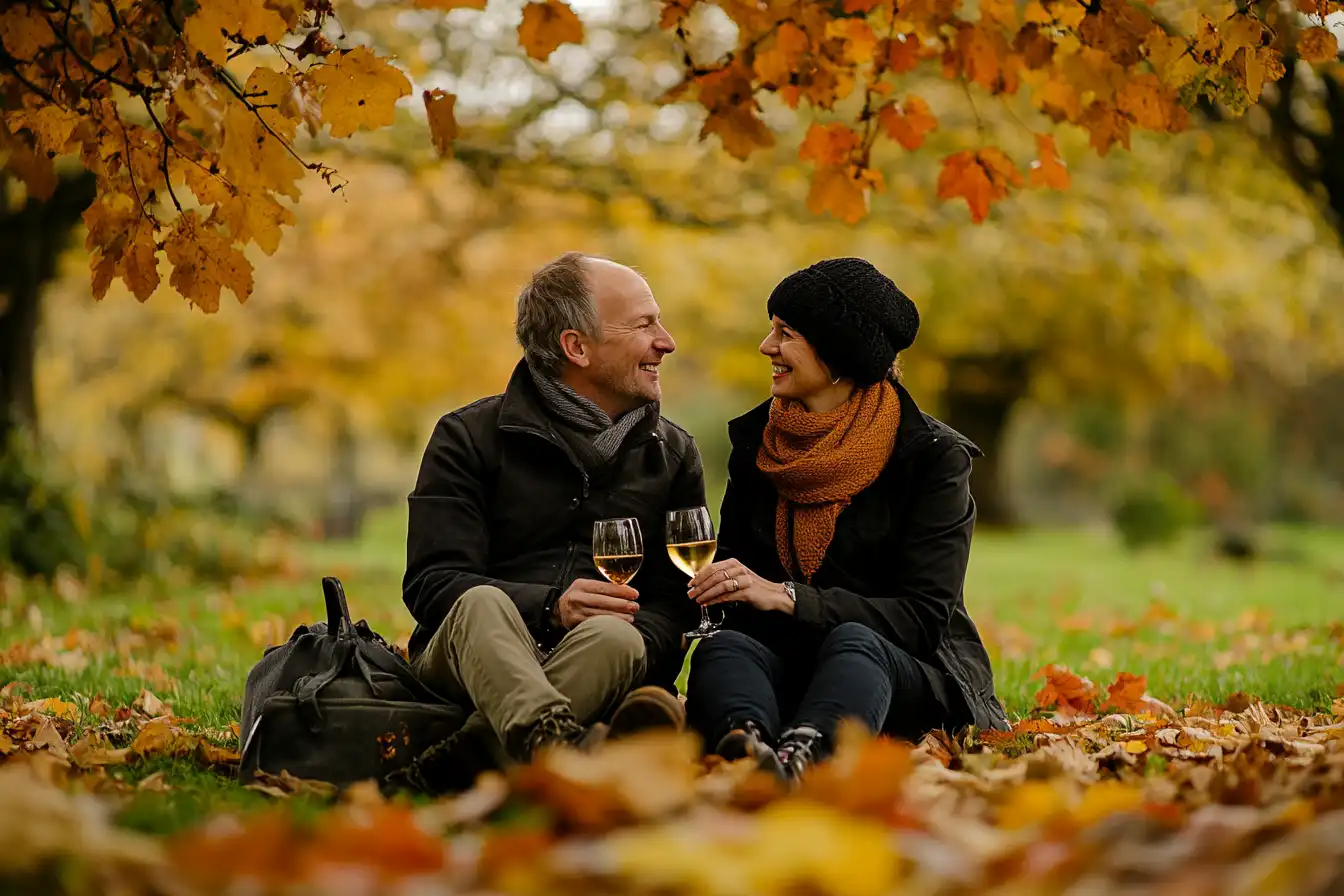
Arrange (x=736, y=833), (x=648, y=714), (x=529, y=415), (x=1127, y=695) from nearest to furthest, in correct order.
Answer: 1. (x=736, y=833)
2. (x=648, y=714)
3. (x=529, y=415)
4. (x=1127, y=695)

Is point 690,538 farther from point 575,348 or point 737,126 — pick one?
point 737,126

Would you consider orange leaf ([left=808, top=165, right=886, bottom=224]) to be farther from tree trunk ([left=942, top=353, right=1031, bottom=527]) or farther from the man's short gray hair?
tree trunk ([left=942, top=353, right=1031, bottom=527])

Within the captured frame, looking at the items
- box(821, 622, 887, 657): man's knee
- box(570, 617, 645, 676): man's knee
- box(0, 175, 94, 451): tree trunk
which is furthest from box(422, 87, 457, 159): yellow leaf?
box(0, 175, 94, 451): tree trunk

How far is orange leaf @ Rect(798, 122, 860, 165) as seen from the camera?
16.0 feet

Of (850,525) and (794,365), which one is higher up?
(794,365)

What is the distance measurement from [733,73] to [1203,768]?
271cm

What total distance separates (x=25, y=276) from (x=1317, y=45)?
1008cm

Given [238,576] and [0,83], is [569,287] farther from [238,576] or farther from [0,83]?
[238,576]

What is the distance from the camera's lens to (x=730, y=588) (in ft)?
13.2

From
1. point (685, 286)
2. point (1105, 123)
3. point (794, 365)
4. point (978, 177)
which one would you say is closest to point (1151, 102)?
point (1105, 123)

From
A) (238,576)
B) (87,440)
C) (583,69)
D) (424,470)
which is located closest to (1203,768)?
(424,470)

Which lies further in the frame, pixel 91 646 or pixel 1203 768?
pixel 91 646

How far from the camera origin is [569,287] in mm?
4555

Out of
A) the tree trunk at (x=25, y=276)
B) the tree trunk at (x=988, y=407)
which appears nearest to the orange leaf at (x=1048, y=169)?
the tree trunk at (x=25, y=276)
